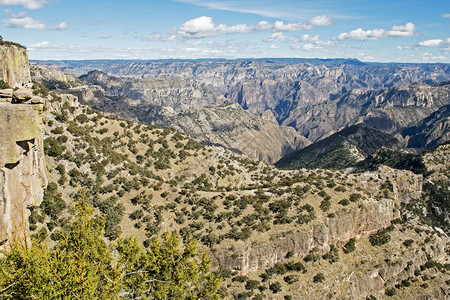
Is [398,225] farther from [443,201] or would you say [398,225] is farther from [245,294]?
[443,201]

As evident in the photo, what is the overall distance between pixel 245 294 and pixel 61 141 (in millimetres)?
37502

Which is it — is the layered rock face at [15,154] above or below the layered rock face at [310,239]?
above

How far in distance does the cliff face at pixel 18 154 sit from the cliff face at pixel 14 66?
30355mm

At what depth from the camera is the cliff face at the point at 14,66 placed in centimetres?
5656

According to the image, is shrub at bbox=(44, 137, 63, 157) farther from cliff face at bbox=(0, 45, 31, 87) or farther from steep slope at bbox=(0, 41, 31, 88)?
cliff face at bbox=(0, 45, 31, 87)

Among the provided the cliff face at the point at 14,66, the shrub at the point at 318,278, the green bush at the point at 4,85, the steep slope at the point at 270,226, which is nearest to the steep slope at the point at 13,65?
the cliff face at the point at 14,66

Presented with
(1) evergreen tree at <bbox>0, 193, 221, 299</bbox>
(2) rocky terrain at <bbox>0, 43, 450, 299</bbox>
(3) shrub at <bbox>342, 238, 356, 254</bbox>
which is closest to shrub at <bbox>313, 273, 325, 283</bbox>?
(2) rocky terrain at <bbox>0, 43, 450, 299</bbox>

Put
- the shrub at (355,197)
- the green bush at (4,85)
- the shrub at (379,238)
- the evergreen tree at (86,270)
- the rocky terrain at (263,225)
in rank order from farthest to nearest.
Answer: the shrub at (355,197) → the shrub at (379,238) → the green bush at (4,85) → the rocky terrain at (263,225) → the evergreen tree at (86,270)

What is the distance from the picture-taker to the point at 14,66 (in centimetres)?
6012

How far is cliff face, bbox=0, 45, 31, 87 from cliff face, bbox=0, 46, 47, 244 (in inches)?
1195

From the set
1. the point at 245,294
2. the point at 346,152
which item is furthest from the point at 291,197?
the point at 346,152

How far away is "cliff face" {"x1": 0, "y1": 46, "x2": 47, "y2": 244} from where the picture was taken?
2909 cm

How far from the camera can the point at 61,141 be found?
50062 mm

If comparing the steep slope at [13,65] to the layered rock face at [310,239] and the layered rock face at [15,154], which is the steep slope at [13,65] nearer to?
the layered rock face at [15,154]
